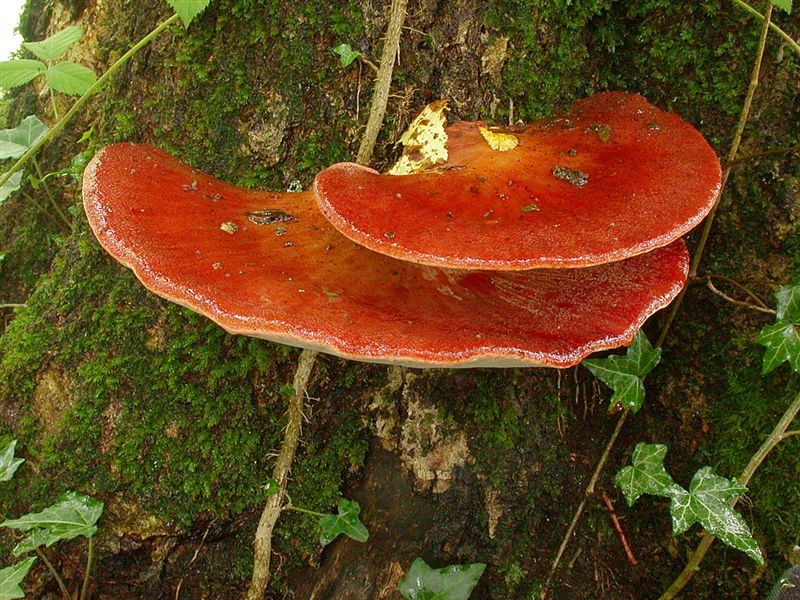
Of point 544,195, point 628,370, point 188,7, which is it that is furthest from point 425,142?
point 628,370

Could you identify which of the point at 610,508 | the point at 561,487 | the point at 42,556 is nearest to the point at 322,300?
Result: the point at 561,487

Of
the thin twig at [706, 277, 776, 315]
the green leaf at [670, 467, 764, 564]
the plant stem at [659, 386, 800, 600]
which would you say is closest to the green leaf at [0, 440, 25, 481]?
the green leaf at [670, 467, 764, 564]

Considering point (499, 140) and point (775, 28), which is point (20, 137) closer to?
point (499, 140)

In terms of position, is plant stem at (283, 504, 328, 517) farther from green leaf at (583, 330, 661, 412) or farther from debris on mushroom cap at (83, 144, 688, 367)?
green leaf at (583, 330, 661, 412)

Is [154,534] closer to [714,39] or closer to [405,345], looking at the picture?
[405,345]

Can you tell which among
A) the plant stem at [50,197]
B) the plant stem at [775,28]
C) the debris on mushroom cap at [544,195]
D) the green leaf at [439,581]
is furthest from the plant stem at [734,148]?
the plant stem at [50,197]

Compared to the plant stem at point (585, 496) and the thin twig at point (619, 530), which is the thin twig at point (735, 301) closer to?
the plant stem at point (585, 496)
